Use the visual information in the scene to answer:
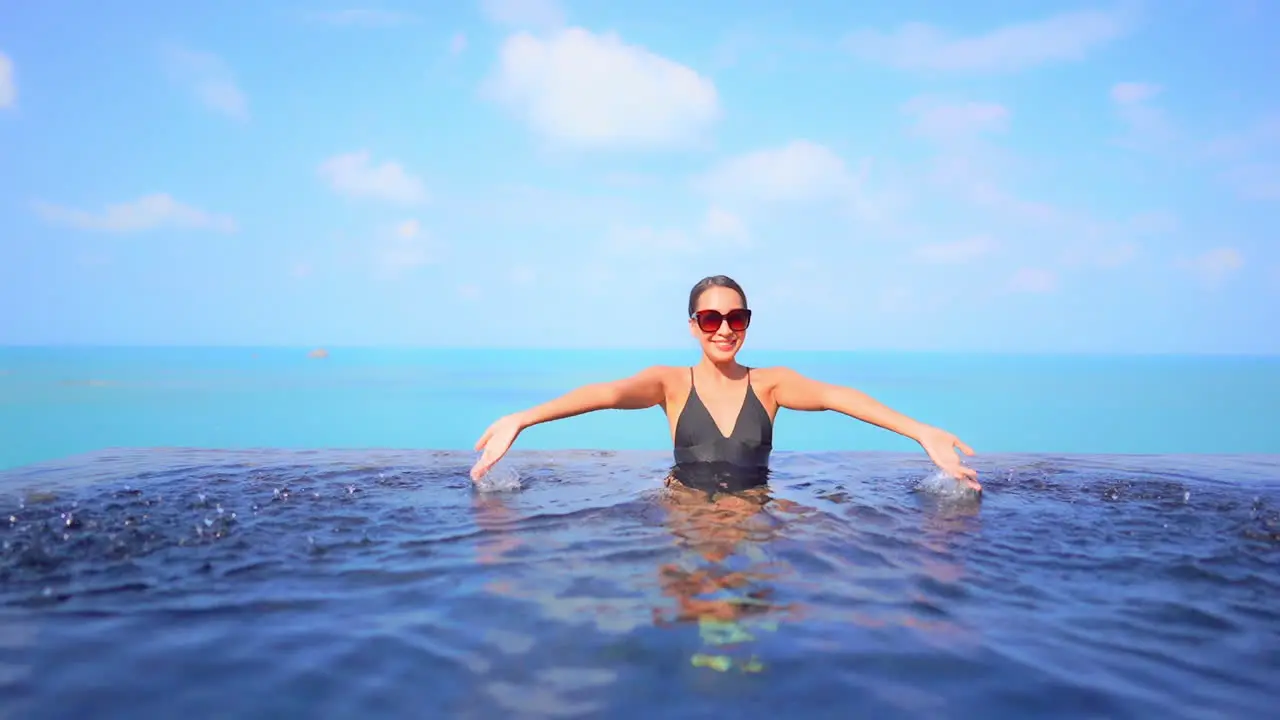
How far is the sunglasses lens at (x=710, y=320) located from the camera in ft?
20.6

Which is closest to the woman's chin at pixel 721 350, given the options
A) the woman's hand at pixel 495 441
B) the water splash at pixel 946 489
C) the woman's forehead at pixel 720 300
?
the woman's forehead at pixel 720 300

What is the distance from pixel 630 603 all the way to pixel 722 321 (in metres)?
3.19

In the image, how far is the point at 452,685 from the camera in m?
2.82

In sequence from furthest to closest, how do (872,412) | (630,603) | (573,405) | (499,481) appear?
(499,481) < (872,412) < (573,405) < (630,603)

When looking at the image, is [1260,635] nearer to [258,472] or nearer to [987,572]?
[987,572]

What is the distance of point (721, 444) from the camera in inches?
266

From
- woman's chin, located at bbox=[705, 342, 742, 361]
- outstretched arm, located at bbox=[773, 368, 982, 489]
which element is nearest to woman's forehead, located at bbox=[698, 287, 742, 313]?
woman's chin, located at bbox=[705, 342, 742, 361]

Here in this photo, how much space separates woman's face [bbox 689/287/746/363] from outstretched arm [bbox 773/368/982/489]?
24.2 inches

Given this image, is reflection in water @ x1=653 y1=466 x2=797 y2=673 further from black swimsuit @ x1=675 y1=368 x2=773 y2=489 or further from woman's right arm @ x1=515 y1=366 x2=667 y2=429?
woman's right arm @ x1=515 y1=366 x2=667 y2=429

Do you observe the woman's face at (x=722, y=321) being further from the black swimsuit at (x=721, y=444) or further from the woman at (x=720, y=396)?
the black swimsuit at (x=721, y=444)

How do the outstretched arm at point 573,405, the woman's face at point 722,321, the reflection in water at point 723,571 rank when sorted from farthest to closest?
1. the woman's face at point 722,321
2. the outstretched arm at point 573,405
3. the reflection in water at point 723,571

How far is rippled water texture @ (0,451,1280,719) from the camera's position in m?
2.75

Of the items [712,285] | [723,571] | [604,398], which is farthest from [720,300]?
[723,571]

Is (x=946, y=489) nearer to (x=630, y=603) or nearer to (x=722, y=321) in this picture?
(x=722, y=321)
